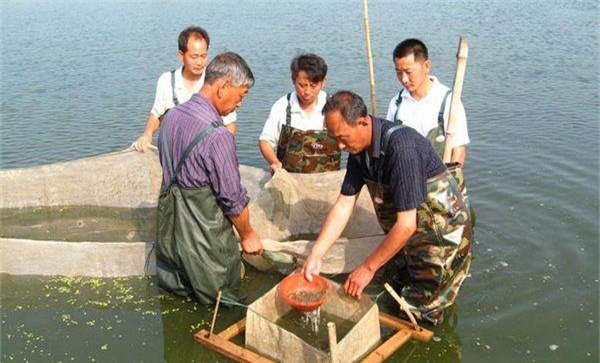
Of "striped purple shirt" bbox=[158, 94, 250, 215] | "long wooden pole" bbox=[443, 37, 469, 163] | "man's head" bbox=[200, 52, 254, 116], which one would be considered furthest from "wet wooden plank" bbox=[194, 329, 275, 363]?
"long wooden pole" bbox=[443, 37, 469, 163]

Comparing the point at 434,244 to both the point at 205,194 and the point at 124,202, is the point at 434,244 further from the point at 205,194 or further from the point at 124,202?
the point at 124,202

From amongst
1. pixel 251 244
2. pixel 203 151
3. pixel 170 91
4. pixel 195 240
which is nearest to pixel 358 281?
pixel 251 244

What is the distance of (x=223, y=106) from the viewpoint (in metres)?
3.88

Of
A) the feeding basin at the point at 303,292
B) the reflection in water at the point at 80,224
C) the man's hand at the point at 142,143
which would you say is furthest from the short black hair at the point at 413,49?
the reflection in water at the point at 80,224

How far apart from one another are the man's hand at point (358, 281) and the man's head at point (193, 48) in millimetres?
2520

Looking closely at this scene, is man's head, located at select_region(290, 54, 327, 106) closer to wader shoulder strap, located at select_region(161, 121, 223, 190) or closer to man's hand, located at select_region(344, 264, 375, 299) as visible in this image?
wader shoulder strap, located at select_region(161, 121, 223, 190)

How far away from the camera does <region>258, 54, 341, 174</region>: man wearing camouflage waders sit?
5.14m

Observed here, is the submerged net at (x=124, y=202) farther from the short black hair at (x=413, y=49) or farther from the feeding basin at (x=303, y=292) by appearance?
the short black hair at (x=413, y=49)

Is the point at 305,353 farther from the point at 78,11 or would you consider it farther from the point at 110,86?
the point at 78,11

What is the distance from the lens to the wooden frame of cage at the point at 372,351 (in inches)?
148

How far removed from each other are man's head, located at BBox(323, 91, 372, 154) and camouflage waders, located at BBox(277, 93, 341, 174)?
1.63 meters

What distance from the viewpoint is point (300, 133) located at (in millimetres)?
5246

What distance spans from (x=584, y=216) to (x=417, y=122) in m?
2.60

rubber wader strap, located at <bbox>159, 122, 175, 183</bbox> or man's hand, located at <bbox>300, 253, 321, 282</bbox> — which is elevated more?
rubber wader strap, located at <bbox>159, 122, 175, 183</bbox>
